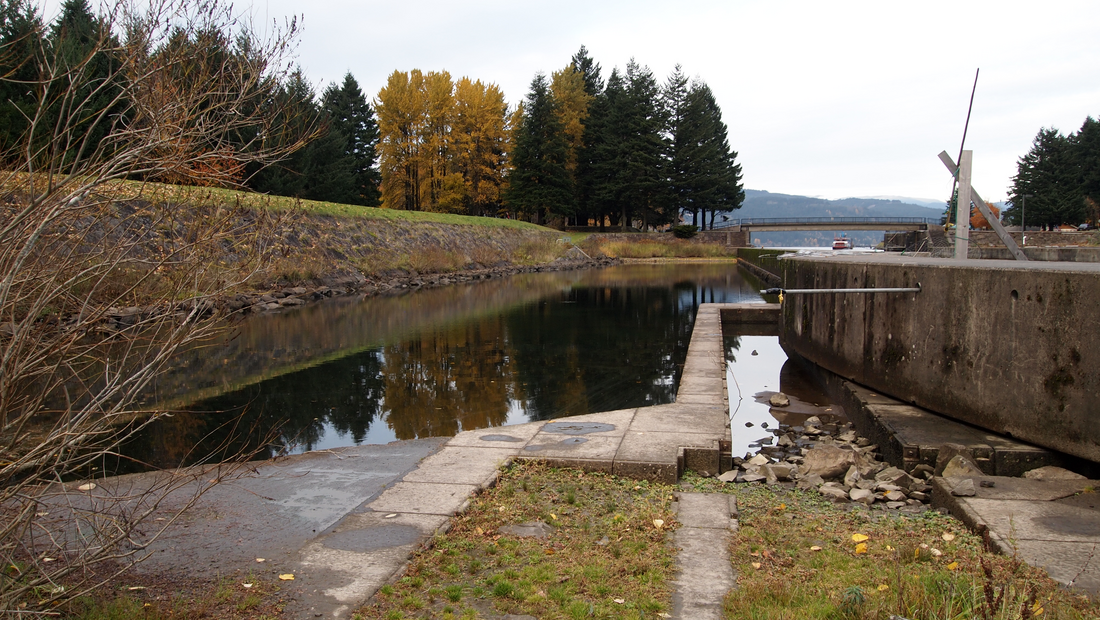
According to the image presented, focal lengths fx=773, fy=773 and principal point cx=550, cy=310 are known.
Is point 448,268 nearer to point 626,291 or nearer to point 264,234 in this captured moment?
point 626,291

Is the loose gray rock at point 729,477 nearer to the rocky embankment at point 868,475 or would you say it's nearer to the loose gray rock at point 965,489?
the rocky embankment at point 868,475

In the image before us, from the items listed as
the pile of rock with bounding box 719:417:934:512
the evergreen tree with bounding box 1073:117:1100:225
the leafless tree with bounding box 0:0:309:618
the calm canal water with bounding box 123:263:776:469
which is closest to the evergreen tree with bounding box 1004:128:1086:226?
the evergreen tree with bounding box 1073:117:1100:225

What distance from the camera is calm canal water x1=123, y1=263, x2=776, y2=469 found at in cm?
1086

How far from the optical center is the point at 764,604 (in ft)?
14.8

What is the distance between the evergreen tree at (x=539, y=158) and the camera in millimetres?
66000

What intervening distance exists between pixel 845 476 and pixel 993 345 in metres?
2.37

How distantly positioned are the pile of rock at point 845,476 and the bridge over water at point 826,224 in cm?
7242

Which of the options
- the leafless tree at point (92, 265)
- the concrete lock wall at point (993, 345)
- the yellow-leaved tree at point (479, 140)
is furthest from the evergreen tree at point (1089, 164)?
the leafless tree at point (92, 265)

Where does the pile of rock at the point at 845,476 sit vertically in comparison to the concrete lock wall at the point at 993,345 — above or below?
below

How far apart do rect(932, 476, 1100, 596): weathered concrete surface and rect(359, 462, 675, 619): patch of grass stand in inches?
92.8

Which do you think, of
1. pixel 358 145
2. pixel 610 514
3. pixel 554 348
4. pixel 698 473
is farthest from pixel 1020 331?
pixel 358 145

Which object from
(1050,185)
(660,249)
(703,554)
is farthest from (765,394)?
(1050,185)

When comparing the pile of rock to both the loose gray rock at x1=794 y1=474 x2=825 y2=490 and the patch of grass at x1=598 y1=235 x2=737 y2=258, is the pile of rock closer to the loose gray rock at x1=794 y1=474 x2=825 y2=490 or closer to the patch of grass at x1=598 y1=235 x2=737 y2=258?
the loose gray rock at x1=794 y1=474 x2=825 y2=490

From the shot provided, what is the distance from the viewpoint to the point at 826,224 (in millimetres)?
86188
